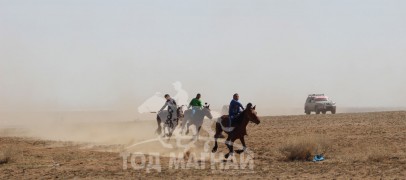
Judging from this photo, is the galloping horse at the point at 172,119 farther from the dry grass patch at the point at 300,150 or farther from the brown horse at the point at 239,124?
the dry grass patch at the point at 300,150

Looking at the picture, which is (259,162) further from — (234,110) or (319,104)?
(319,104)

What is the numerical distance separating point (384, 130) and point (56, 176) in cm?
2065

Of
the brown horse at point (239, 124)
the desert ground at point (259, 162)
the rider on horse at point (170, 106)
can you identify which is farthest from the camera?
the rider on horse at point (170, 106)

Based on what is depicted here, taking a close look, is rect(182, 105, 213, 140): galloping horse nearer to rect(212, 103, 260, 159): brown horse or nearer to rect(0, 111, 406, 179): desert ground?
rect(0, 111, 406, 179): desert ground

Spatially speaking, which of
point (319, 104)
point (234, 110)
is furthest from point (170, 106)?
point (319, 104)

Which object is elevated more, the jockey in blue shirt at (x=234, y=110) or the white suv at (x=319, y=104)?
the white suv at (x=319, y=104)

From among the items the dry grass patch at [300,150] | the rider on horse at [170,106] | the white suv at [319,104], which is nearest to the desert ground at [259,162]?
the dry grass patch at [300,150]

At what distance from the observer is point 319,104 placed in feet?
196

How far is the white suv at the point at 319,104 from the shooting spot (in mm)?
59722

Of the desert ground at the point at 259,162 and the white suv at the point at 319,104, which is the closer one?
the desert ground at the point at 259,162

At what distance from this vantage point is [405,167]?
1925 centimetres

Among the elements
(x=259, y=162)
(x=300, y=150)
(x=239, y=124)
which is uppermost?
(x=239, y=124)

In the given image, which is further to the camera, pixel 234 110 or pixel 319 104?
pixel 319 104

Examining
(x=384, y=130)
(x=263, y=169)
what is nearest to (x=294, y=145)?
(x=263, y=169)
